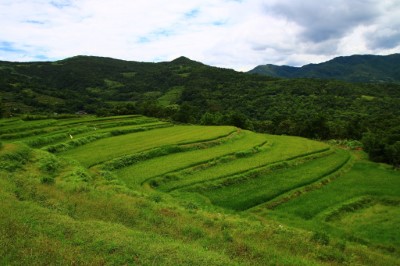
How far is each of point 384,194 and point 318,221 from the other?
9.93 meters

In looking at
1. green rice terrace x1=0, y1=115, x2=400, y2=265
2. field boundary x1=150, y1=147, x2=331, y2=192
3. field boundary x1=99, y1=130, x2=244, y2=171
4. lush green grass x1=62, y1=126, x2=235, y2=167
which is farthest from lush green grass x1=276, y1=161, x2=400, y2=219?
lush green grass x1=62, y1=126, x2=235, y2=167

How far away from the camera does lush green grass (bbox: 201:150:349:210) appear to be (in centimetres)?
→ 2741

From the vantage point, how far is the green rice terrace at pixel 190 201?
1342 cm

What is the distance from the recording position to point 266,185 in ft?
102

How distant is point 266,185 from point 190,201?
28.2 ft

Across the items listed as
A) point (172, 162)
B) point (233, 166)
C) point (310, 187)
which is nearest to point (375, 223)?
point (310, 187)

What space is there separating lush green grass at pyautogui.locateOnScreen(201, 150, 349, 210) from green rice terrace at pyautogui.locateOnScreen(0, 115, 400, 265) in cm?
11

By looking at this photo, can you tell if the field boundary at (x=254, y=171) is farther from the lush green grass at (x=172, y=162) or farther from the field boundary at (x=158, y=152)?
the field boundary at (x=158, y=152)

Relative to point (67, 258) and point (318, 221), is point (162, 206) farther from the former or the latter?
point (318, 221)

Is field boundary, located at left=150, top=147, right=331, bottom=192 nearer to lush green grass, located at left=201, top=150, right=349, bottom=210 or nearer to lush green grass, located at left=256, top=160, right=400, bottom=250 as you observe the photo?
lush green grass, located at left=201, top=150, right=349, bottom=210

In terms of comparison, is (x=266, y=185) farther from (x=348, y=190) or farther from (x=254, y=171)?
(x=348, y=190)

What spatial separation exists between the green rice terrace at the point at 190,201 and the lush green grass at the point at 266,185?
112 mm

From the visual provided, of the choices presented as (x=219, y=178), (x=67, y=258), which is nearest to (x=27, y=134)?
(x=219, y=178)

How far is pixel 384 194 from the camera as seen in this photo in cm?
3027
